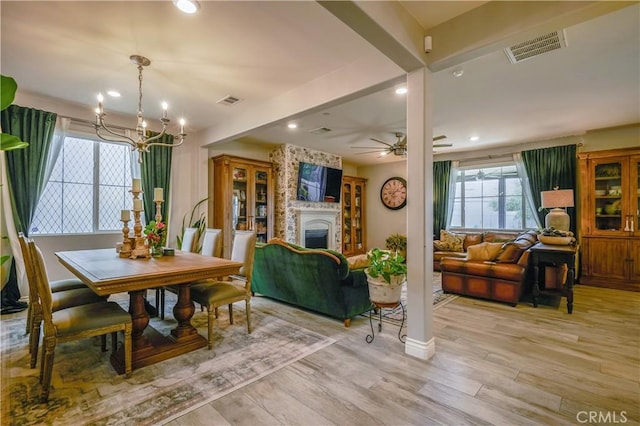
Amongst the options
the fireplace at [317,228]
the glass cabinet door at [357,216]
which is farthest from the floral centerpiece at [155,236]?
the glass cabinet door at [357,216]

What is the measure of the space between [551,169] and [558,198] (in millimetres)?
1355

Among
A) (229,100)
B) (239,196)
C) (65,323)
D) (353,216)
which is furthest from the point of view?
(353,216)

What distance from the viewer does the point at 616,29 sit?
2365 mm

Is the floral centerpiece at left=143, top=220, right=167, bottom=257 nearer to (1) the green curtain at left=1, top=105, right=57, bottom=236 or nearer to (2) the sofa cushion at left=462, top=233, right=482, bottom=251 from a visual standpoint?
(1) the green curtain at left=1, top=105, right=57, bottom=236

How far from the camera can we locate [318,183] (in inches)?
267

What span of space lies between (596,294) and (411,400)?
173 inches

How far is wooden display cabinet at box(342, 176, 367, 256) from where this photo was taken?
26.1ft

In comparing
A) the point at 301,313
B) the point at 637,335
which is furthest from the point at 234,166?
the point at 637,335

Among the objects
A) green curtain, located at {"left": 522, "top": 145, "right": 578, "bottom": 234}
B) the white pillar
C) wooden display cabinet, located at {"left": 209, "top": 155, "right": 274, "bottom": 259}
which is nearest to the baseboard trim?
the white pillar

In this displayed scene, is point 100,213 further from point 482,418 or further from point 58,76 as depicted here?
point 482,418

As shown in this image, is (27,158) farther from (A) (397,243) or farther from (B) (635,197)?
(B) (635,197)

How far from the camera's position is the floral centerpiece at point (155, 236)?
308cm

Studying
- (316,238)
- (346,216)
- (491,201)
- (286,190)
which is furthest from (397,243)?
(286,190)

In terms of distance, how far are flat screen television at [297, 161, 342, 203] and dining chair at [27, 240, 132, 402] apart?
445 cm
